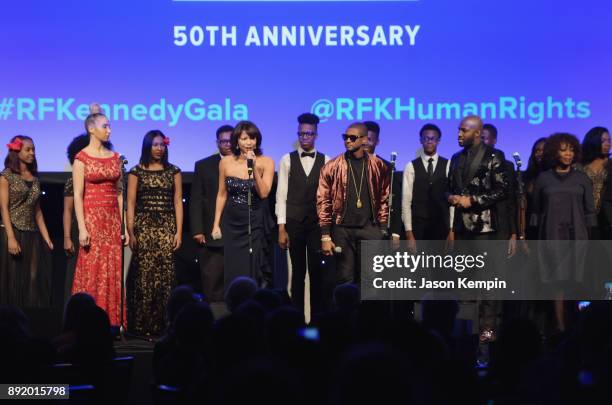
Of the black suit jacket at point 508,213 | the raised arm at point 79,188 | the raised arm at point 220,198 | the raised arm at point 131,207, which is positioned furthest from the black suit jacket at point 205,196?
the black suit jacket at point 508,213

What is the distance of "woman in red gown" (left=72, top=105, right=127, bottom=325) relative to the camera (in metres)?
7.52

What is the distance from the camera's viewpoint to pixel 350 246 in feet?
24.4

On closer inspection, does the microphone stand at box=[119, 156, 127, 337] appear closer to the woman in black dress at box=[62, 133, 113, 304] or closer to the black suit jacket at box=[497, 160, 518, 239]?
the woman in black dress at box=[62, 133, 113, 304]

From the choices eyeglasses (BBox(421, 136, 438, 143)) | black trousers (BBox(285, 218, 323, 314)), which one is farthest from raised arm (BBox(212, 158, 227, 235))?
eyeglasses (BBox(421, 136, 438, 143))

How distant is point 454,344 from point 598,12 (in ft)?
20.2

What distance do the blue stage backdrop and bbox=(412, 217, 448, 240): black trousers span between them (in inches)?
37.1

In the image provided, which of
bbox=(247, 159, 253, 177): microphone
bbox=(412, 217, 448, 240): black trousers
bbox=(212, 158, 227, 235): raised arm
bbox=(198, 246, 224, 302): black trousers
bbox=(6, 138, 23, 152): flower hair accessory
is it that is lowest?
bbox=(198, 246, 224, 302): black trousers

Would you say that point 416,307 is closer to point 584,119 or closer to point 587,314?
point 584,119

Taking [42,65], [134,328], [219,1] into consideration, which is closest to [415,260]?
[134,328]

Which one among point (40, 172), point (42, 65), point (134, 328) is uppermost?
point (42, 65)

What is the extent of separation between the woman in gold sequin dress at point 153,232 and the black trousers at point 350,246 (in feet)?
4.33

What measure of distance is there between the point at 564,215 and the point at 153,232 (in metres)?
3.13

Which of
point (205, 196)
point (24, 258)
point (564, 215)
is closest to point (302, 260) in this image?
point (205, 196)

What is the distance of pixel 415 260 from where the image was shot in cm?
826
